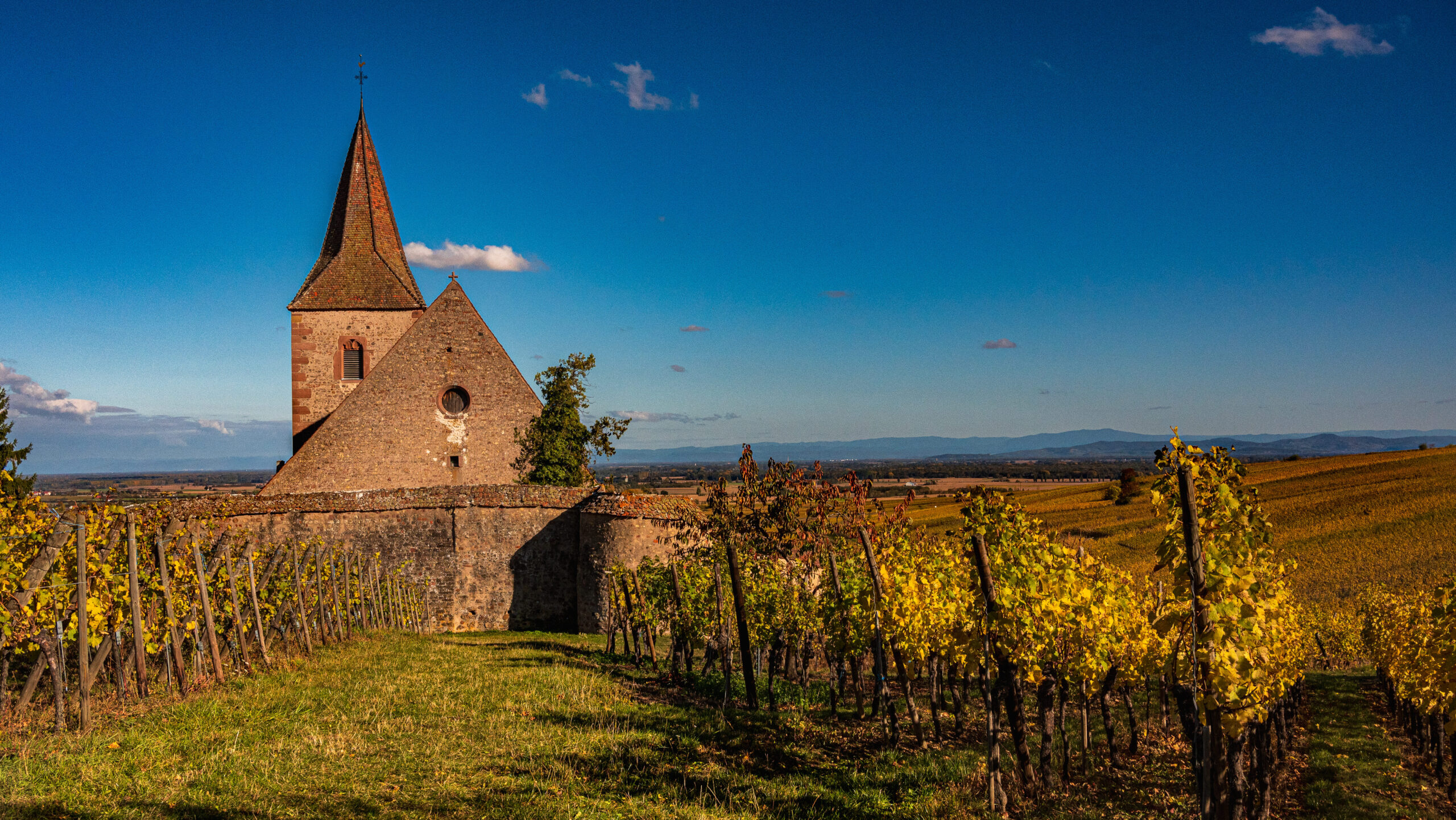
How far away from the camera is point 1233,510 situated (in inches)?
209

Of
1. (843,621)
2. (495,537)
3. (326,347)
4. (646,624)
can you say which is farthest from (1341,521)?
(326,347)

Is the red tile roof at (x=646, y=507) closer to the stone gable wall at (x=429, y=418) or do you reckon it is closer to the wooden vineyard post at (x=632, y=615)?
the wooden vineyard post at (x=632, y=615)

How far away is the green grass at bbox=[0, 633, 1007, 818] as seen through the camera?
613 centimetres

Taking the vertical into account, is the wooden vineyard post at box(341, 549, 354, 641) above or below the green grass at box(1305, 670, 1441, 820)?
above

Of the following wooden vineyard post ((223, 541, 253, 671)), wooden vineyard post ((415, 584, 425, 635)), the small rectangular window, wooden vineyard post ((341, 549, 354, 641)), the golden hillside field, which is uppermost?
the small rectangular window

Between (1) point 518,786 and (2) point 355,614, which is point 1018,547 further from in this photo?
(2) point 355,614

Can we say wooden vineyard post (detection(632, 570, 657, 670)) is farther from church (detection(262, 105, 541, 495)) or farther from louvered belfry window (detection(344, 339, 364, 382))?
louvered belfry window (detection(344, 339, 364, 382))

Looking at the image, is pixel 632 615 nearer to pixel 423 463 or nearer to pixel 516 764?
pixel 516 764

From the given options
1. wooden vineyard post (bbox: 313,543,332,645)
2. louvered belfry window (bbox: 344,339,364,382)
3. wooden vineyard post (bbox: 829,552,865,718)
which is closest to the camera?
wooden vineyard post (bbox: 829,552,865,718)

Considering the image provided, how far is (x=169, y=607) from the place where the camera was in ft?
31.3

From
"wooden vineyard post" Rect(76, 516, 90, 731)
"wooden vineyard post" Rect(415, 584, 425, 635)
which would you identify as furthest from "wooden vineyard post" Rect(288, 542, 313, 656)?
"wooden vineyard post" Rect(415, 584, 425, 635)

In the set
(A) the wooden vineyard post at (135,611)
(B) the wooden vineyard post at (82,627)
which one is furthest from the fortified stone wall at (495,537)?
(B) the wooden vineyard post at (82,627)

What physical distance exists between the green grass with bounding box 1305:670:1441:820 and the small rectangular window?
31268mm

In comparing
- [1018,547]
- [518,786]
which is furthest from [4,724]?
[1018,547]
